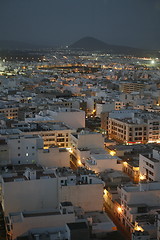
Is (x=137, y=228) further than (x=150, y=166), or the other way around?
(x=150, y=166)

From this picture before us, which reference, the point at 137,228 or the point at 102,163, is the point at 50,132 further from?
the point at 137,228

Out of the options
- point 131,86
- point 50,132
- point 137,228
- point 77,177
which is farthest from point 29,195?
point 131,86

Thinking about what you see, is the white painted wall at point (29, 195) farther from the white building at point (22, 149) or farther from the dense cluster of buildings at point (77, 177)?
the white building at point (22, 149)

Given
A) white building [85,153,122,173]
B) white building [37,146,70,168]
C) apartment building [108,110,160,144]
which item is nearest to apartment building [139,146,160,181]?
white building [85,153,122,173]

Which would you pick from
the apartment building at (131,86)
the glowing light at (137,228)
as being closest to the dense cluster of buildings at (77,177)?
the glowing light at (137,228)

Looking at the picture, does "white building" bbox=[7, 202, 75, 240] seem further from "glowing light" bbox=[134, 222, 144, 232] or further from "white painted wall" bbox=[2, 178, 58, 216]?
"glowing light" bbox=[134, 222, 144, 232]

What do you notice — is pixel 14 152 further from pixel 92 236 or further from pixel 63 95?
pixel 63 95

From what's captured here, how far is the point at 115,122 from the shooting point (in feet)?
48.7

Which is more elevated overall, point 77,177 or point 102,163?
point 77,177

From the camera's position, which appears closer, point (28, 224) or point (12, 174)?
point (28, 224)

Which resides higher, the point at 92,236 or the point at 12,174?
the point at 12,174

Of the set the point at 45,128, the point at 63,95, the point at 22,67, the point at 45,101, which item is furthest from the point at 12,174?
the point at 22,67

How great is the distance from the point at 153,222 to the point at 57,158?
12.2ft

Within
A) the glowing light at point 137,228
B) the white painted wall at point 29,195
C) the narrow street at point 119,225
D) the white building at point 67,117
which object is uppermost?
the white building at point 67,117
